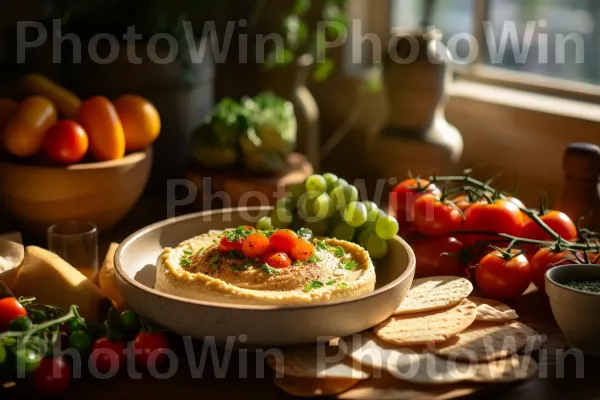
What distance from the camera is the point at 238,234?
1.34 metres

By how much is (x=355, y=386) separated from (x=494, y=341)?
0.25 meters

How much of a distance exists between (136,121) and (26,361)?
792 millimetres

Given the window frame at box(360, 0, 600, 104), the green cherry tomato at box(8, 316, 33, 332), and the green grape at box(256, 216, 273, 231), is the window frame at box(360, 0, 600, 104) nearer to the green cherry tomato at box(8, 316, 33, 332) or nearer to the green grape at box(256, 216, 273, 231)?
the green grape at box(256, 216, 273, 231)

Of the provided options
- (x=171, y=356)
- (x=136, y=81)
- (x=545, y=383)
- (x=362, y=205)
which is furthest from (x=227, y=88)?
(x=545, y=383)

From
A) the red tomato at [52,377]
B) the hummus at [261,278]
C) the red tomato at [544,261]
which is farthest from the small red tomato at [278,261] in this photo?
the red tomato at [544,261]

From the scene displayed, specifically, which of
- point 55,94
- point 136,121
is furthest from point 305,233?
point 55,94

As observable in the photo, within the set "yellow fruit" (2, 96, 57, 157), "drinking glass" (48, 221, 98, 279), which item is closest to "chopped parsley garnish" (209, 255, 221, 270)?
"drinking glass" (48, 221, 98, 279)

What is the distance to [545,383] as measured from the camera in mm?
1167

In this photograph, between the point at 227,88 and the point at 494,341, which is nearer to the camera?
the point at 494,341

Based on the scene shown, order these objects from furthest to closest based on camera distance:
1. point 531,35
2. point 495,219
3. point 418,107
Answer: point 531,35 < point 418,107 < point 495,219

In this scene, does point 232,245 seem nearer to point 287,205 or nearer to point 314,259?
point 314,259

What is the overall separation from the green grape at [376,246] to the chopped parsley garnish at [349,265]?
116 mm

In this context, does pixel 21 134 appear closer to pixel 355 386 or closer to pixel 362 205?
pixel 362 205

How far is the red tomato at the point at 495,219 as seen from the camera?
1.51 m
